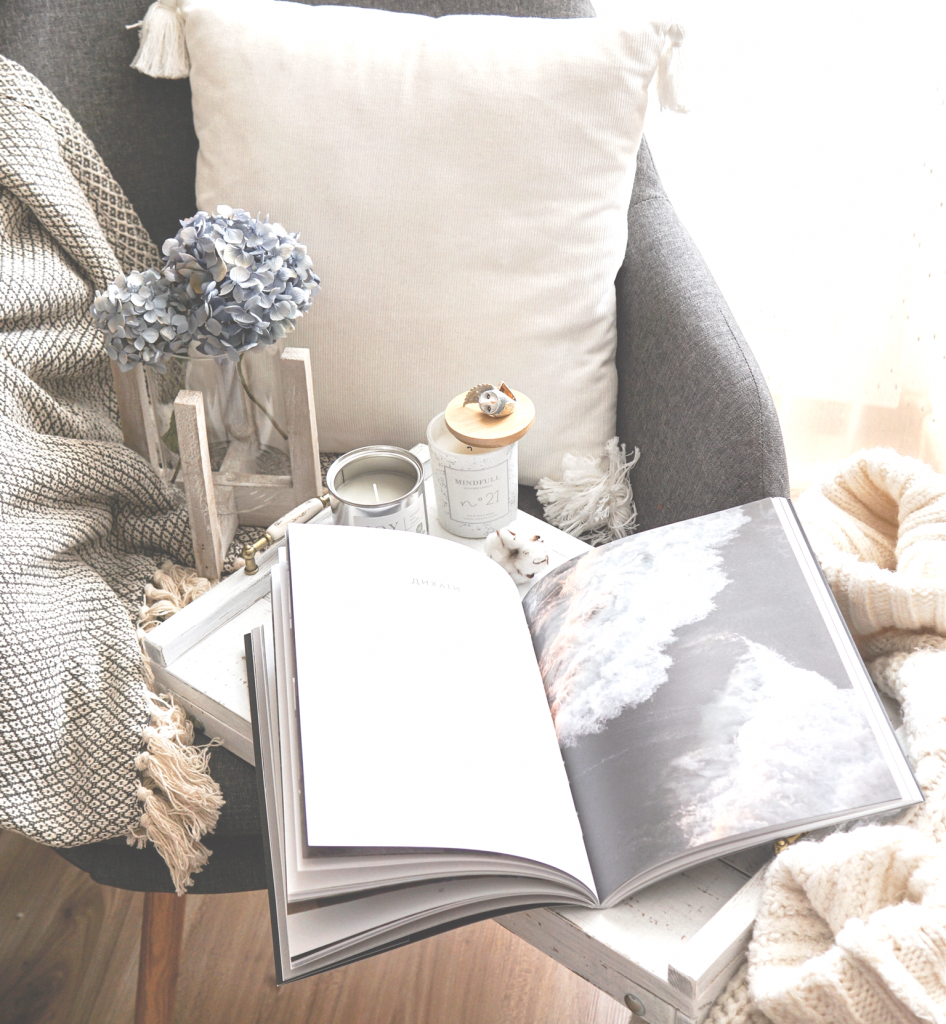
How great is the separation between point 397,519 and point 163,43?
1.94ft

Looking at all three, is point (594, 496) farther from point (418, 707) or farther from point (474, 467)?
point (418, 707)

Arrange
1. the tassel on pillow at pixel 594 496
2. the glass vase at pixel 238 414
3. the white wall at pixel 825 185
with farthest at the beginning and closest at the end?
the white wall at pixel 825 185, the tassel on pillow at pixel 594 496, the glass vase at pixel 238 414

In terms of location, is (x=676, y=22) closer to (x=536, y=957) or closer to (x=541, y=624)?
(x=541, y=624)

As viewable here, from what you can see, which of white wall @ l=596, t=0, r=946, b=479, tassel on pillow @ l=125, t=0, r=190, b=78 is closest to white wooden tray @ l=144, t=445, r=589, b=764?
tassel on pillow @ l=125, t=0, r=190, b=78

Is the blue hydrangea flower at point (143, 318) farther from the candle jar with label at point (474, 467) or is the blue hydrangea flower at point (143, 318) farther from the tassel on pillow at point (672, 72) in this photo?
the tassel on pillow at point (672, 72)

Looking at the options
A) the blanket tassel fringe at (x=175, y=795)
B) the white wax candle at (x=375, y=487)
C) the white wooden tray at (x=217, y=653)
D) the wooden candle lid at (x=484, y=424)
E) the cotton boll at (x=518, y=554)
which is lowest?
the blanket tassel fringe at (x=175, y=795)

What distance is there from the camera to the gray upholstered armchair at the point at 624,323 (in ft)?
2.40

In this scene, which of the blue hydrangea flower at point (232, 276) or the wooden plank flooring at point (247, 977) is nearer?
the blue hydrangea flower at point (232, 276)

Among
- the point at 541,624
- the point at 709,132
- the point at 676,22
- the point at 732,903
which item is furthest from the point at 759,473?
the point at 709,132

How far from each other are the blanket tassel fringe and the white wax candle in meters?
0.23

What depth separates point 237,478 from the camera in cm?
83

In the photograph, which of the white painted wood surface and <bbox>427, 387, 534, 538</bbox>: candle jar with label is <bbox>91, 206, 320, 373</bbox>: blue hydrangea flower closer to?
<bbox>427, 387, 534, 538</bbox>: candle jar with label

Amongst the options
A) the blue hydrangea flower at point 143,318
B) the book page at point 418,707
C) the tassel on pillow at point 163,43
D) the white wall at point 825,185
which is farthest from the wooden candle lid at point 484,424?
the white wall at point 825,185

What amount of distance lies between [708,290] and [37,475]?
0.64m
